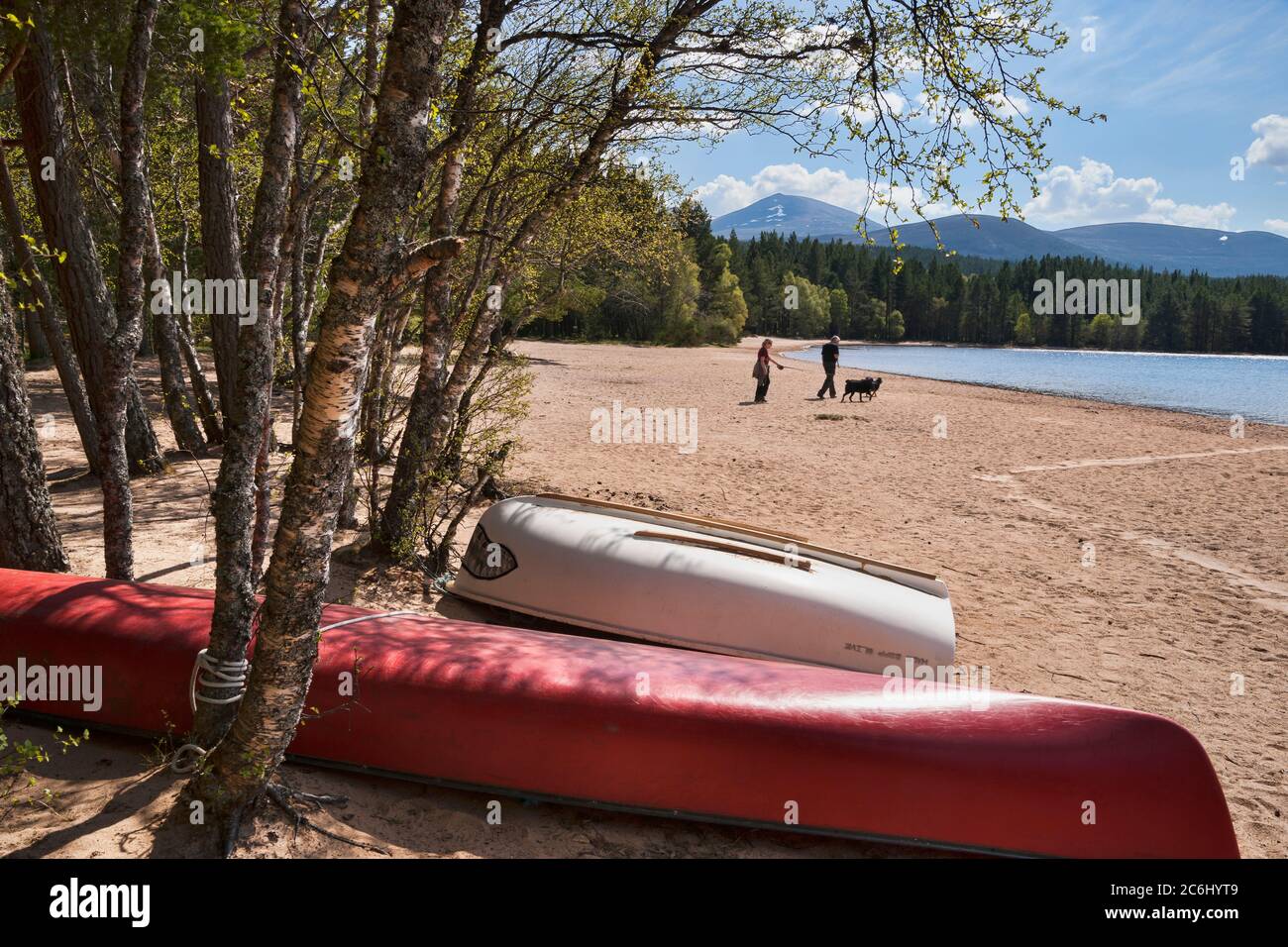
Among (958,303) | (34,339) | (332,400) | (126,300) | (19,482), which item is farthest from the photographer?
(958,303)

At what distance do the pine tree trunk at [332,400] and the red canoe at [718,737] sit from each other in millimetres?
903

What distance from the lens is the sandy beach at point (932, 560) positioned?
Answer: 3.70m

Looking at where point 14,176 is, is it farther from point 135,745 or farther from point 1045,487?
point 1045,487

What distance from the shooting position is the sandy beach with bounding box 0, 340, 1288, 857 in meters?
3.70

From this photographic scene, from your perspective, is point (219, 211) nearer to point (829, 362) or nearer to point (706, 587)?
point (706, 587)

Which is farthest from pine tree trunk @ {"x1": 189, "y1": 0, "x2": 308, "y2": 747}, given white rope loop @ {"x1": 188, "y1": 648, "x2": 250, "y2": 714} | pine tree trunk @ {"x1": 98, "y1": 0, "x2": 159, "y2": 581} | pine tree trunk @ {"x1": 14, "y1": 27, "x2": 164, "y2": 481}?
pine tree trunk @ {"x1": 14, "y1": 27, "x2": 164, "y2": 481}

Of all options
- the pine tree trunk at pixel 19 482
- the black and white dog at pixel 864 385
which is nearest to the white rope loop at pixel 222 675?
the pine tree trunk at pixel 19 482

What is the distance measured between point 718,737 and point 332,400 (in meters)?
2.26

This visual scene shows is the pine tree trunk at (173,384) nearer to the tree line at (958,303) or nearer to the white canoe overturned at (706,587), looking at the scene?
the white canoe overturned at (706,587)

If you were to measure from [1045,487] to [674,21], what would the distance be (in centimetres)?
946

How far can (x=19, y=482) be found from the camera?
5.18 m

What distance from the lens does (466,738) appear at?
3910mm

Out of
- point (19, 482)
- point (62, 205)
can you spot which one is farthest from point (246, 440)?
point (62, 205)
